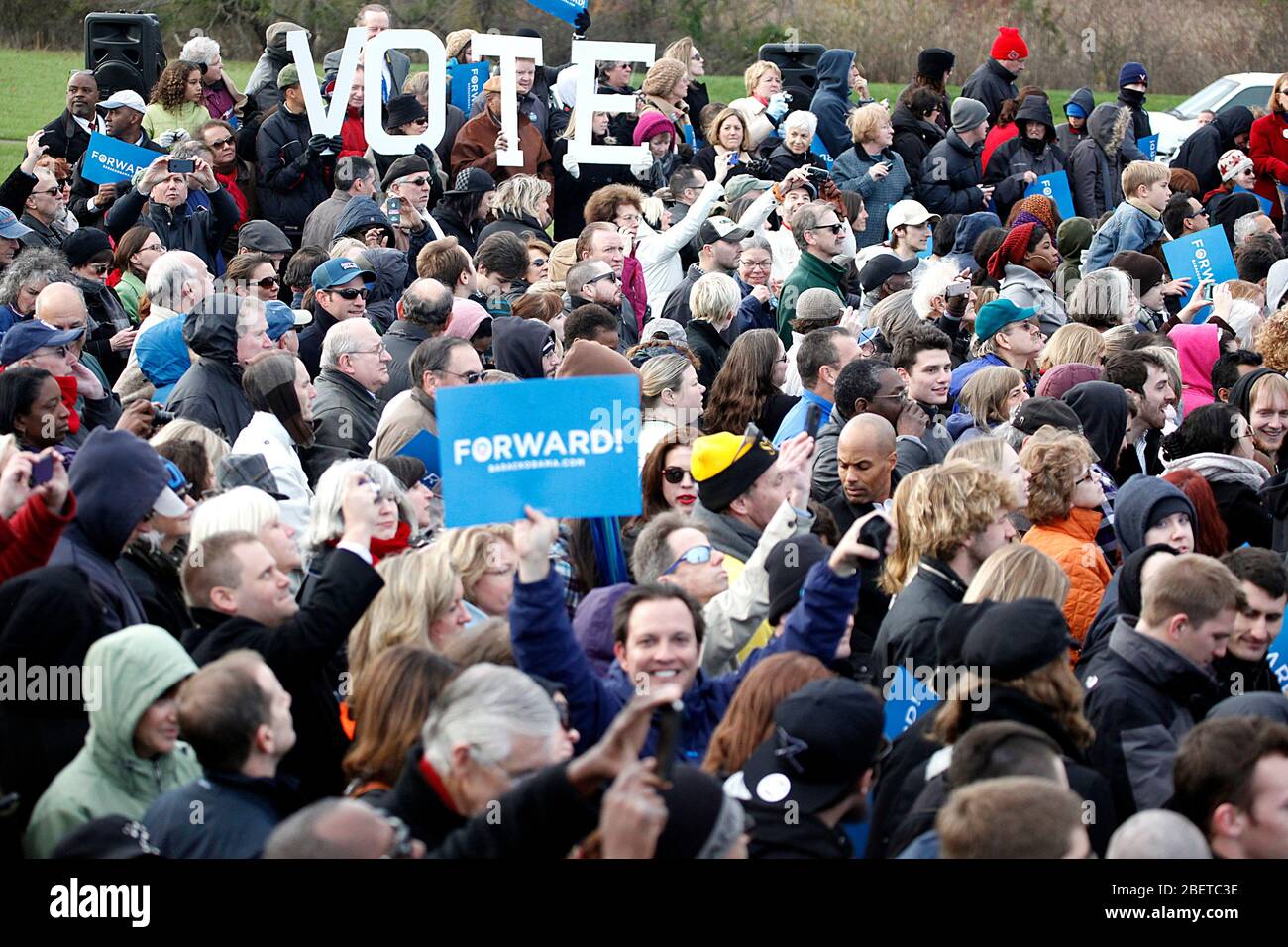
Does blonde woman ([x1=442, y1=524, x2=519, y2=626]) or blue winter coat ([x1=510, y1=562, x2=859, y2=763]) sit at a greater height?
blonde woman ([x1=442, y1=524, x2=519, y2=626])

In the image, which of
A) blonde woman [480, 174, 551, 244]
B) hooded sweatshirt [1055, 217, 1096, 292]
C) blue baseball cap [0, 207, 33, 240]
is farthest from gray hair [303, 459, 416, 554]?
hooded sweatshirt [1055, 217, 1096, 292]

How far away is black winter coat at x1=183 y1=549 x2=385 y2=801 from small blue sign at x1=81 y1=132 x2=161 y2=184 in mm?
7227

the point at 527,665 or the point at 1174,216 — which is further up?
the point at 1174,216

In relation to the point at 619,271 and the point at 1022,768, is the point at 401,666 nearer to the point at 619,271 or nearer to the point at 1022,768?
the point at 1022,768

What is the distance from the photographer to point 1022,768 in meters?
3.86

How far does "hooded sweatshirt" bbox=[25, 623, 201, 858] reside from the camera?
13.5 feet

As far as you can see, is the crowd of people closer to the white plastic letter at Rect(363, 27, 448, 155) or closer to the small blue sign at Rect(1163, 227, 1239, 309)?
the small blue sign at Rect(1163, 227, 1239, 309)

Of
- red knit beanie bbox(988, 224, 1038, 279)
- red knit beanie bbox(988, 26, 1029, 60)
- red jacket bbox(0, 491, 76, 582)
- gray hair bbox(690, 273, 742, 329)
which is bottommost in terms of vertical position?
red jacket bbox(0, 491, 76, 582)

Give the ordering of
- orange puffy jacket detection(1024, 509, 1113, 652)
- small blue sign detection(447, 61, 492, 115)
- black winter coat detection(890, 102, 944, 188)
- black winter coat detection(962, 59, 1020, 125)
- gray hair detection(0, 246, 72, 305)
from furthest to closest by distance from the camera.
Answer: black winter coat detection(962, 59, 1020, 125) < black winter coat detection(890, 102, 944, 188) < small blue sign detection(447, 61, 492, 115) < gray hair detection(0, 246, 72, 305) < orange puffy jacket detection(1024, 509, 1113, 652)

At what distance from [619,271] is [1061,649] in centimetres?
613

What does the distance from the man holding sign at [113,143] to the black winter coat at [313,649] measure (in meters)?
7.24

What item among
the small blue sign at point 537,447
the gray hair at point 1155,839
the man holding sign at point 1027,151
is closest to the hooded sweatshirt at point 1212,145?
the man holding sign at point 1027,151
